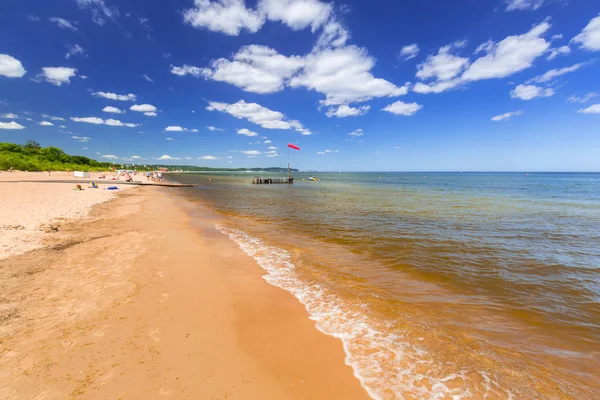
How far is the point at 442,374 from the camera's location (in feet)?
12.1

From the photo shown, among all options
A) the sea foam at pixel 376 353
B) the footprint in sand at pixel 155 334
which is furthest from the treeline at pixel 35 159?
the sea foam at pixel 376 353

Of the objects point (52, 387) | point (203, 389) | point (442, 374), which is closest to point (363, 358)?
point (442, 374)

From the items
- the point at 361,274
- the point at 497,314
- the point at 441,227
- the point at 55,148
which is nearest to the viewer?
the point at 497,314

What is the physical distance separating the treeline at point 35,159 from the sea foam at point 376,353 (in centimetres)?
9037

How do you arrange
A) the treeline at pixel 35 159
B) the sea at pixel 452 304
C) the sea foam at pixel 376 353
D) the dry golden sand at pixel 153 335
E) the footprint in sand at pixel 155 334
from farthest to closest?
the treeline at pixel 35 159
the footprint in sand at pixel 155 334
the sea at pixel 452 304
the sea foam at pixel 376 353
the dry golden sand at pixel 153 335

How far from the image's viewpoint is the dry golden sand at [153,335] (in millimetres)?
3229

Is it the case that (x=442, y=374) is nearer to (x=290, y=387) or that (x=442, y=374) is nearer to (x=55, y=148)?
(x=290, y=387)

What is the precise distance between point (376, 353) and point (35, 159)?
109m

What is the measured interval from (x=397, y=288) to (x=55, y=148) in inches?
5290

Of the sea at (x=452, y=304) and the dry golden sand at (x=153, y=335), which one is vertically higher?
the dry golden sand at (x=153, y=335)

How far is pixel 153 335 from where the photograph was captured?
4250 mm

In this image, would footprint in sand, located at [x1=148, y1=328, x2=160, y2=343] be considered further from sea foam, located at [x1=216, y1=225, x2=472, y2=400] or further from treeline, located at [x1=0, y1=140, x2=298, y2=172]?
treeline, located at [x1=0, y1=140, x2=298, y2=172]

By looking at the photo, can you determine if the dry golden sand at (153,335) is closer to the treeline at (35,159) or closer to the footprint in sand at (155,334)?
the footprint in sand at (155,334)

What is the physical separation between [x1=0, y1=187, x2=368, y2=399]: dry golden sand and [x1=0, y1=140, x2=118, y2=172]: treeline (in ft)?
281
